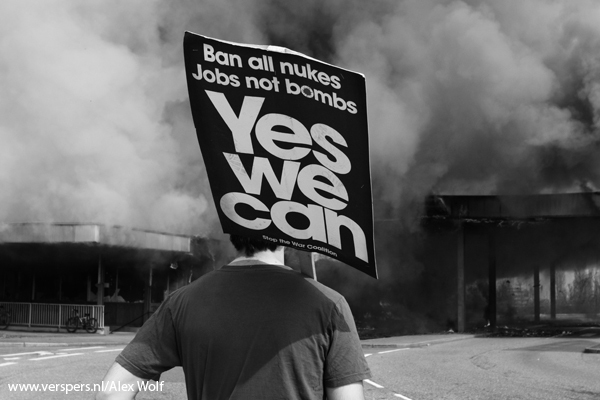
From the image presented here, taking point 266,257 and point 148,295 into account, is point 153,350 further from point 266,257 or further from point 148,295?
point 148,295

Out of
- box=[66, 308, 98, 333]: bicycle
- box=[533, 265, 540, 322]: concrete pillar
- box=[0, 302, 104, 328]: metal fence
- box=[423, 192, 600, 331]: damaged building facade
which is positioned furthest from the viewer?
box=[533, 265, 540, 322]: concrete pillar

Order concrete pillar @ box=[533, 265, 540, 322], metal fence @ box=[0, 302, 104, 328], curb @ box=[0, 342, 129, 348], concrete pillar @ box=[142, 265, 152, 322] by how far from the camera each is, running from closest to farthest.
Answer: curb @ box=[0, 342, 129, 348]
metal fence @ box=[0, 302, 104, 328]
concrete pillar @ box=[142, 265, 152, 322]
concrete pillar @ box=[533, 265, 540, 322]

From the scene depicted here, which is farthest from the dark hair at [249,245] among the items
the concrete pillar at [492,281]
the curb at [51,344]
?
the concrete pillar at [492,281]

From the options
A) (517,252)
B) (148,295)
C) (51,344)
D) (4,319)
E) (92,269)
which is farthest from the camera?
(517,252)

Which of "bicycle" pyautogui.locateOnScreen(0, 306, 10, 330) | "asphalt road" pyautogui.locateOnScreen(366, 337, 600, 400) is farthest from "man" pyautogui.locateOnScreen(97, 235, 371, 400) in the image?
"bicycle" pyautogui.locateOnScreen(0, 306, 10, 330)

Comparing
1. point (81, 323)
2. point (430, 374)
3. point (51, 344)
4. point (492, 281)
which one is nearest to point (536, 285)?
point (492, 281)

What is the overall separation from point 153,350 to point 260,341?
332 millimetres

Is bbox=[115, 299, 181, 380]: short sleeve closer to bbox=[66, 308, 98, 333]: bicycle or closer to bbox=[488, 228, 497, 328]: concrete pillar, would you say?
bbox=[66, 308, 98, 333]: bicycle

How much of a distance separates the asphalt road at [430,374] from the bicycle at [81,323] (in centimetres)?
423

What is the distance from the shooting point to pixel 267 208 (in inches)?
78.5

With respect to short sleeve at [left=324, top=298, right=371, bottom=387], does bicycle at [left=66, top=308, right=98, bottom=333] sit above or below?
below

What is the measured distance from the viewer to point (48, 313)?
77.3 ft

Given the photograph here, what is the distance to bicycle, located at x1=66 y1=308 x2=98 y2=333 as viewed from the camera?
22.9 m

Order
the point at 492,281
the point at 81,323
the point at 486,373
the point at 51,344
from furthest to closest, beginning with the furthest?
the point at 492,281
the point at 81,323
the point at 51,344
the point at 486,373
